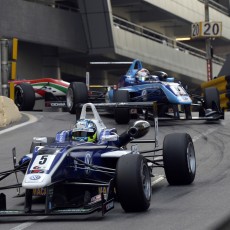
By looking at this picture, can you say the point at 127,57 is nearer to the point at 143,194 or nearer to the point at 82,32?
the point at 82,32

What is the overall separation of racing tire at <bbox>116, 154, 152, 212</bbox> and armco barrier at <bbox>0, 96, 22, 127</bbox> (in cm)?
1183

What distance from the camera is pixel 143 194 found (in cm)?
894

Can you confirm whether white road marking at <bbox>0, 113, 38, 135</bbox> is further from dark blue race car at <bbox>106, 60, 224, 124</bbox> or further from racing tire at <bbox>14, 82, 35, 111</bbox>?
dark blue race car at <bbox>106, 60, 224, 124</bbox>

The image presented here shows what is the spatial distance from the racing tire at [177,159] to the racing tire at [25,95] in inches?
571

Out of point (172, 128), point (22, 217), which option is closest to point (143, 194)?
point (22, 217)

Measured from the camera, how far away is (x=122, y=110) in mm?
20203

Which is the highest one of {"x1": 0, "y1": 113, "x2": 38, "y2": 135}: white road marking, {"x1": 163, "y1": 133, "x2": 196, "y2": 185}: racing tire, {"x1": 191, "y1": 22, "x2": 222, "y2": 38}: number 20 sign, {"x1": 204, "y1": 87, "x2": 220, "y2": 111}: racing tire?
{"x1": 191, "y1": 22, "x2": 222, "y2": 38}: number 20 sign

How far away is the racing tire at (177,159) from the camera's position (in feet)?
34.8

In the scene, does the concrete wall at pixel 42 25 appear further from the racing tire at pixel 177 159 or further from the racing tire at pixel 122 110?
the racing tire at pixel 177 159

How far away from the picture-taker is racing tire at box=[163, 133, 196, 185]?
1059 centimetres

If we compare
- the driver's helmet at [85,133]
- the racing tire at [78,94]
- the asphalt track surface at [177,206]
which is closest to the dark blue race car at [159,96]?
the racing tire at [78,94]

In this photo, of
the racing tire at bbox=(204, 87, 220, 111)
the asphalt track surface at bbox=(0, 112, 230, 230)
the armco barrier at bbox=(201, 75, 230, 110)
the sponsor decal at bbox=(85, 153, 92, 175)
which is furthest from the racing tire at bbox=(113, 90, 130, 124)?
the sponsor decal at bbox=(85, 153, 92, 175)

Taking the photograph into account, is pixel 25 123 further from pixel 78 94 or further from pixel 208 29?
pixel 208 29

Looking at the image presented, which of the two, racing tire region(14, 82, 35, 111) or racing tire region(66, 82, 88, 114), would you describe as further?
racing tire region(14, 82, 35, 111)
